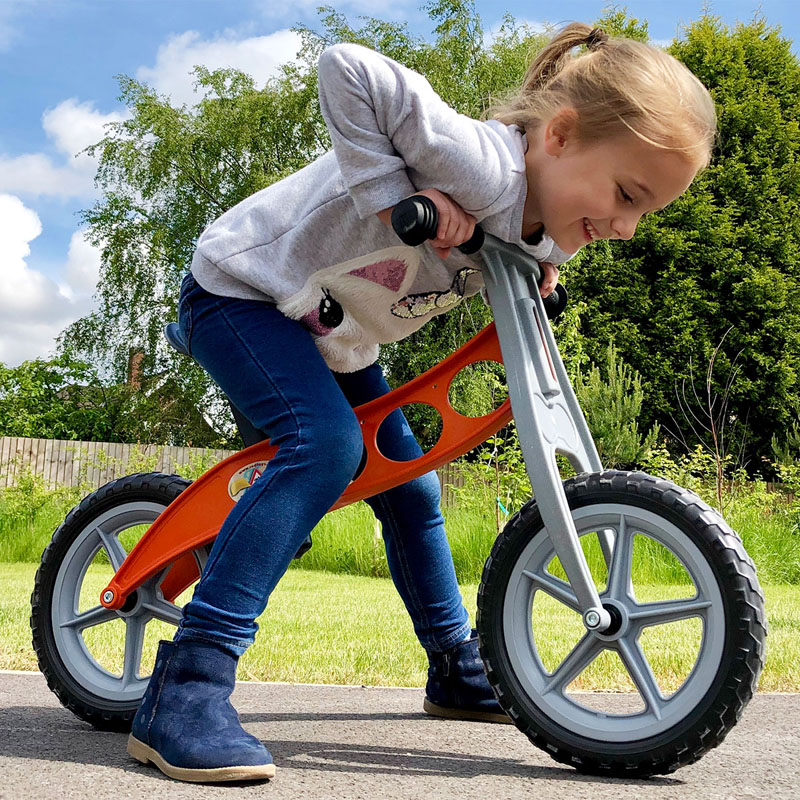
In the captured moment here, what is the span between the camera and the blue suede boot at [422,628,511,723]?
8.40 ft

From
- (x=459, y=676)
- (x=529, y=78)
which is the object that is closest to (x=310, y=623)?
(x=459, y=676)

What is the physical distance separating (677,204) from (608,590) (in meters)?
21.2

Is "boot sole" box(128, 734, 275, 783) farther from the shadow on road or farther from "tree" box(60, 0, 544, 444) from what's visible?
"tree" box(60, 0, 544, 444)

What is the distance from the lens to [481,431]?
7.10 ft

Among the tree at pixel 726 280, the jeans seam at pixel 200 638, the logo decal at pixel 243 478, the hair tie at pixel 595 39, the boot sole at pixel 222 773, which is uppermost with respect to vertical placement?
the tree at pixel 726 280

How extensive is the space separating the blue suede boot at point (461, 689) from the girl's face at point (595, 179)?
1.19 metres

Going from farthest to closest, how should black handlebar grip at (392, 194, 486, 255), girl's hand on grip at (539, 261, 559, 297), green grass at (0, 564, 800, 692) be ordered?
green grass at (0, 564, 800, 692) → girl's hand on grip at (539, 261, 559, 297) → black handlebar grip at (392, 194, 486, 255)

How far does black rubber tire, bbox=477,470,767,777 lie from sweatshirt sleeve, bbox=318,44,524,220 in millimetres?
677

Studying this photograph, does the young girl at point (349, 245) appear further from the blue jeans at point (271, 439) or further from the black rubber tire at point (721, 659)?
the black rubber tire at point (721, 659)

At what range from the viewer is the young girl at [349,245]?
1.92 m

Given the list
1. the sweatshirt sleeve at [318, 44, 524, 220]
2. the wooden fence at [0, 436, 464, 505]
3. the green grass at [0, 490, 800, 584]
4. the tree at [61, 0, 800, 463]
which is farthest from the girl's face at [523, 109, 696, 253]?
the tree at [61, 0, 800, 463]

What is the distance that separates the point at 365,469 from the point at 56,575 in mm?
1046

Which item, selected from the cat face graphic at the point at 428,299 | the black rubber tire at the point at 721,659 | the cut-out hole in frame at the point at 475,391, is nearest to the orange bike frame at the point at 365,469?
the cat face graphic at the point at 428,299

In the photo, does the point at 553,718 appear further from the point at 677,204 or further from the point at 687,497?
the point at 677,204
